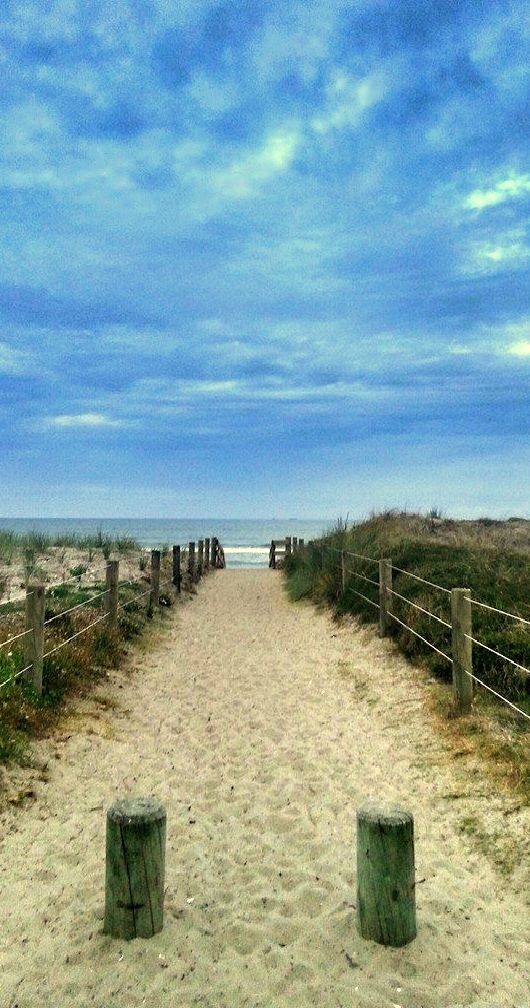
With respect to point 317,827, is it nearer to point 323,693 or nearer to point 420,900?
point 420,900

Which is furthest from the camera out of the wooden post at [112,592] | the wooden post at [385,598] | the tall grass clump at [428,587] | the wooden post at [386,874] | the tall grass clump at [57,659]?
the wooden post at [385,598]

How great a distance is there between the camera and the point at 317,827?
498 centimetres

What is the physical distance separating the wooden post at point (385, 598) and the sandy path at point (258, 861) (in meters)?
1.78

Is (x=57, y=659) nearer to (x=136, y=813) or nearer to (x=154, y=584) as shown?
→ (x=136, y=813)

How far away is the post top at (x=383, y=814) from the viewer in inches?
130

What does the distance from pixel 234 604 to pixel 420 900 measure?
1292 centimetres

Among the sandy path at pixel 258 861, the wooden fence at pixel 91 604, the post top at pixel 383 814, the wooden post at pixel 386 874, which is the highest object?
the wooden fence at pixel 91 604

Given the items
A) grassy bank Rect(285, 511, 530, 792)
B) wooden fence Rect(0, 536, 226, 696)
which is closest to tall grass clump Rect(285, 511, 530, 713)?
grassy bank Rect(285, 511, 530, 792)

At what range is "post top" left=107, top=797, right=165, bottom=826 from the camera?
3.31m

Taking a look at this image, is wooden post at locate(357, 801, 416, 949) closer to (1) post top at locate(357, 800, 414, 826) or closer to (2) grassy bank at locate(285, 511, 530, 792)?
(1) post top at locate(357, 800, 414, 826)

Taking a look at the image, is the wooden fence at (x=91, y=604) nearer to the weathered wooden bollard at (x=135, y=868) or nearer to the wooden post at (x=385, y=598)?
the weathered wooden bollard at (x=135, y=868)

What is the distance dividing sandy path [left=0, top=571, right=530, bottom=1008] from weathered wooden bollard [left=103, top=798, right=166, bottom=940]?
0.11 m

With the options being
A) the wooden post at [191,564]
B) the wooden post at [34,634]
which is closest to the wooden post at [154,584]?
the wooden post at [191,564]

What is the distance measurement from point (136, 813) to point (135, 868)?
27 centimetres
